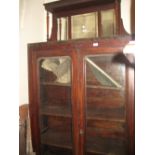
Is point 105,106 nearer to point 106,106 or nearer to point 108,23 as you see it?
point 106,106

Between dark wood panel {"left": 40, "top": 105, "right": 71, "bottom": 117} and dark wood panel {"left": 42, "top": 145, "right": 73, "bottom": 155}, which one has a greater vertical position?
dark wood panel {"left": 40, "top": 105, "right": 71, "bottom": 117}

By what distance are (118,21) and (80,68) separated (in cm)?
66

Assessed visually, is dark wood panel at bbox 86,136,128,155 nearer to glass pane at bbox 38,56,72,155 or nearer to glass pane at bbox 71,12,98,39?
glass pane at bbox 38,56,72,155

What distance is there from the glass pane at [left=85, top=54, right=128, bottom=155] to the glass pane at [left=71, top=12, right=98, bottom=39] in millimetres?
449

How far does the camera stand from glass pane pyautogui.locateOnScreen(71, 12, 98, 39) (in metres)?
2.12

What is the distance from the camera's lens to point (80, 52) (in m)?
1.86

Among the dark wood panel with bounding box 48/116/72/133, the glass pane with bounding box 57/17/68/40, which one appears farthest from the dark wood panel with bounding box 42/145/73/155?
the glass pane with bounding box 57/17/68/40

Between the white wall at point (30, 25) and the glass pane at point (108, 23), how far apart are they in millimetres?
133

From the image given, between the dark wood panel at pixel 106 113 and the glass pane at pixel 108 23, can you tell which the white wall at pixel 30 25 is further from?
the dark wood panel at pixel 106 113

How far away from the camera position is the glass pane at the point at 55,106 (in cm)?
204

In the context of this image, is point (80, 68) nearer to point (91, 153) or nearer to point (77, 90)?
point (77, 90)

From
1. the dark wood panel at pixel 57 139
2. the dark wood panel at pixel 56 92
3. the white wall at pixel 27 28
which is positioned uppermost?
the white wall at pixel 27 28

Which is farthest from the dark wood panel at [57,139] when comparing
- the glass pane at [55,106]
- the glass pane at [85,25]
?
the glass pane at [85,25]
